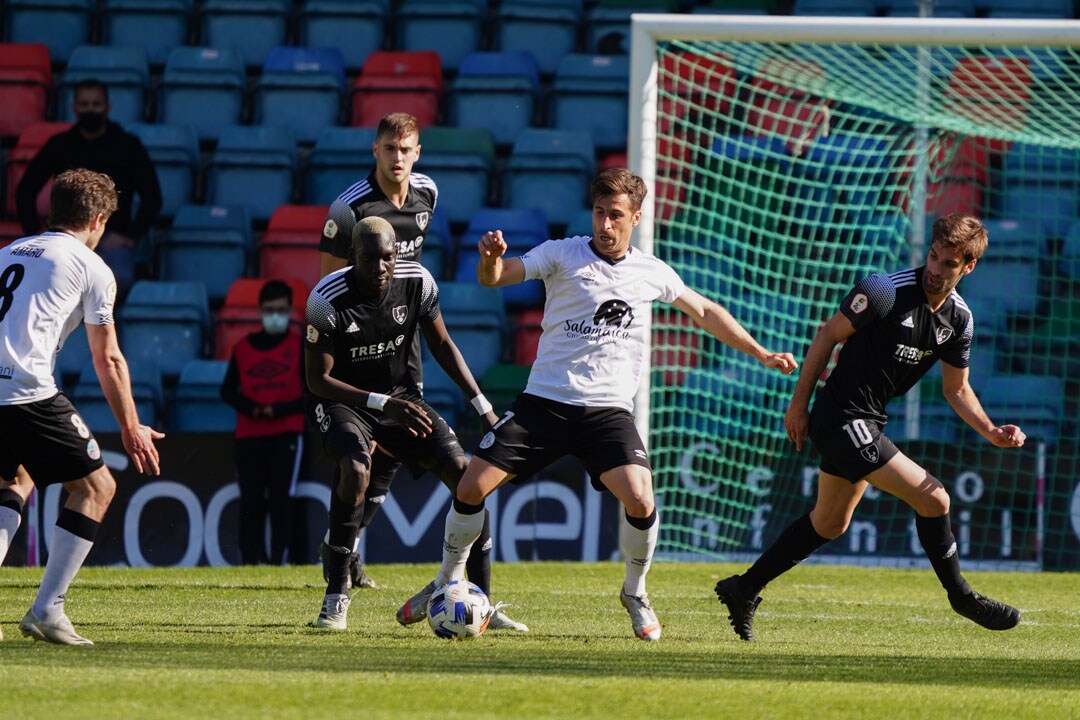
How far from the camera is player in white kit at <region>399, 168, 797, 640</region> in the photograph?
21.3ft

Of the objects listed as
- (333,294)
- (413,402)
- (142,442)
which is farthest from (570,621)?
(142,442)

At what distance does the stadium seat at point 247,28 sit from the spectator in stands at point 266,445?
17.4 ft

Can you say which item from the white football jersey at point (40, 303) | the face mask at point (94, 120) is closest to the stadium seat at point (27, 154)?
the face mask at point (94, 120)

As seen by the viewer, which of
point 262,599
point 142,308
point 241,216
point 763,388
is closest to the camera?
point 262,599

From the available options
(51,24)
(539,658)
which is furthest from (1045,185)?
(51,24)

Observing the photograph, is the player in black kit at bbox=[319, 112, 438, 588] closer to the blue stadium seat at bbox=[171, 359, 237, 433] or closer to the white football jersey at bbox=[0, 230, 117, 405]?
→ the white football jersey at bbox=[0, 230, 117, 405]

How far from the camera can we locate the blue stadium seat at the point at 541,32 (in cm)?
1491

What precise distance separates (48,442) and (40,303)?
0.52 meters

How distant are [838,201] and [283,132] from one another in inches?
190

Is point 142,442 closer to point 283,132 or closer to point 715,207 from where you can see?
point 715,207

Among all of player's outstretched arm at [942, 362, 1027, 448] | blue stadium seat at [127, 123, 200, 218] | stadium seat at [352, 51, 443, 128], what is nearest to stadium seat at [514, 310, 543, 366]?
stadium seat at [352, 51, 443, 128]

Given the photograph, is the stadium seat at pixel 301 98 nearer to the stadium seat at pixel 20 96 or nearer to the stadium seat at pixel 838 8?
the stadium seat at pixel 20 96

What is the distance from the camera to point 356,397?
6.84 meters

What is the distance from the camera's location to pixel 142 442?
6031 mm
